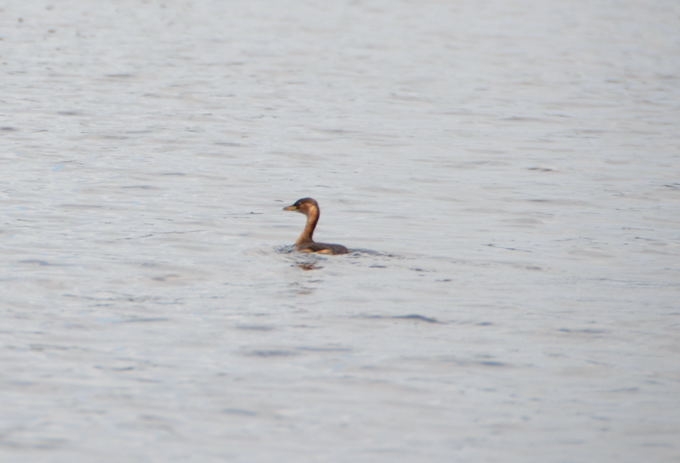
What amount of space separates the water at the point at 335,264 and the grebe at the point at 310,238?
0.16 m

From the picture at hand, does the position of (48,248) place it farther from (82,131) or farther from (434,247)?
(82,131)

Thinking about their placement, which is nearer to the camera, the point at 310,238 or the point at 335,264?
the point at 335,264

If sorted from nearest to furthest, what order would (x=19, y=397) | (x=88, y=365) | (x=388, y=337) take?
(x=19, y=397) → (x=88, y=365) → (x=388, y=337)

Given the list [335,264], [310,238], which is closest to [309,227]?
[310,238]

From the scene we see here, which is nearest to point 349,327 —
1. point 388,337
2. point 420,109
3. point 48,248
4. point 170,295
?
point 388,337

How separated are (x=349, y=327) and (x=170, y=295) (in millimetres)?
1946

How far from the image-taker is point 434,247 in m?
15.6

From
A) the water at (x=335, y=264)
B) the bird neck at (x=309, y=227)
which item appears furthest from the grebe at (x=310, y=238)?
the water at (x=335, y=264)

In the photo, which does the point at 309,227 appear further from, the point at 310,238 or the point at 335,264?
the point at 335,264

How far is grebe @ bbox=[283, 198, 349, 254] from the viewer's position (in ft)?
47.6

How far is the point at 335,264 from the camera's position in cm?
1435

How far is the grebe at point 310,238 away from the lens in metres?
14.5

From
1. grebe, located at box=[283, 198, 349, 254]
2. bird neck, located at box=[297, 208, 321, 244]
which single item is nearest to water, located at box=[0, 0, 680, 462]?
grebe, located at box=[283, 198, 349, 254]

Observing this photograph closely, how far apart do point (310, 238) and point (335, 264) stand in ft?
2.43
